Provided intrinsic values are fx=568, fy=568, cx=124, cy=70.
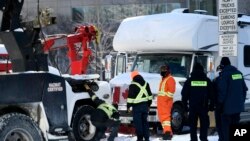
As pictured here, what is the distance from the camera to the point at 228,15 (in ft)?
40.7

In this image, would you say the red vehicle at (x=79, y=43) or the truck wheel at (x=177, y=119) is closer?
the red vehicle at (x=79, y=43)

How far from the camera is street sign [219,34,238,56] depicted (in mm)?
12273

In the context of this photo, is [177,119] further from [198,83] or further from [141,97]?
[198,83]

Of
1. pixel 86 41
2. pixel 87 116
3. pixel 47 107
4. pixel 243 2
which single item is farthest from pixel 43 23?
pixel 243 2

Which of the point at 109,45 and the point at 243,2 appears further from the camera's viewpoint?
the point at 243,2

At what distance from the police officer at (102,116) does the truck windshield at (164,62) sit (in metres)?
4.05

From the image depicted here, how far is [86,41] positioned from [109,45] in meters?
28.8

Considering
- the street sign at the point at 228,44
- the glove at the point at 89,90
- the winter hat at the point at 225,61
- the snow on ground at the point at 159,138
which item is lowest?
the snow on ground at the point at 159,138

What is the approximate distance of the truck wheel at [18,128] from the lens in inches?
379

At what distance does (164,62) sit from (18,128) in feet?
23.2

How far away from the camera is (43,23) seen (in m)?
10.8

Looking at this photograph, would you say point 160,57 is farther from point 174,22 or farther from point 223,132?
point 223,132

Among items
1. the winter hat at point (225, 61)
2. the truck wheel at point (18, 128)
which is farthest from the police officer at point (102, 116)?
the winter hat at point (225, 61)

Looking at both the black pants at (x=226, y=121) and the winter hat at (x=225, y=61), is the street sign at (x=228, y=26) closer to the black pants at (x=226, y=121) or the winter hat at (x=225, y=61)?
the winter hat at (x=225, y=61)
